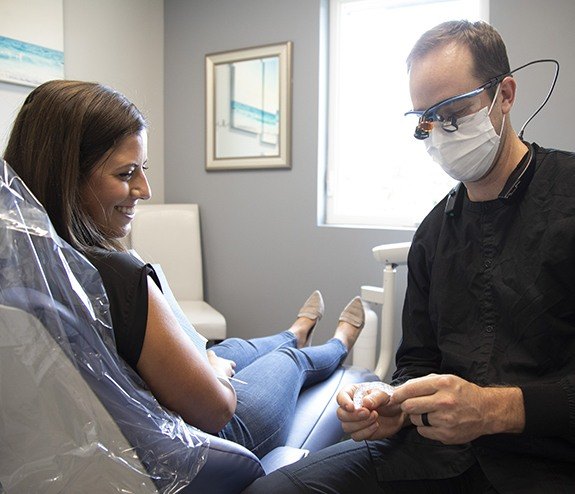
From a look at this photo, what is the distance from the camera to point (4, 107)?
7.34 ft

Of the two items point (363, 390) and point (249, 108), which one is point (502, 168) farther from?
point (249, 108)

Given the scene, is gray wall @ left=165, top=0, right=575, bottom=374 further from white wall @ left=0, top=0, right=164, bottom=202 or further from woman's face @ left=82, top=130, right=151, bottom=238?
woman's face @ left=82, top=130, right=151, bottom=238

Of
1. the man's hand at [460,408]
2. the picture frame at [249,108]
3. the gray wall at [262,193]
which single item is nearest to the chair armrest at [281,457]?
the man's hand at [460,408]

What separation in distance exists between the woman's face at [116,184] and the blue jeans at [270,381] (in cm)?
50

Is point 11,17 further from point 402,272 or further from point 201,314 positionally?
point 402,272

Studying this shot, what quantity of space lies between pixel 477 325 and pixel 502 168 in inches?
13.5

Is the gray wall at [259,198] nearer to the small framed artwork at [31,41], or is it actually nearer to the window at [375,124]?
the window at [375,124]

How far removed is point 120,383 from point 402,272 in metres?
1.80

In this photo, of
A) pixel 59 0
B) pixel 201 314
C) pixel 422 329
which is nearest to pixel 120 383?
pixel 422 329

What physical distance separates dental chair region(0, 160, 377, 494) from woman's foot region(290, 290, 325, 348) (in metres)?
1.26

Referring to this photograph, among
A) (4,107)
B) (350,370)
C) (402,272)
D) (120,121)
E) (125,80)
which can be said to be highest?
(125,80)

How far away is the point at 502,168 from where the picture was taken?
109 centimetres

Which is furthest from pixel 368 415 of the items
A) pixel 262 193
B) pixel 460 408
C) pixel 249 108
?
pixel 249 108

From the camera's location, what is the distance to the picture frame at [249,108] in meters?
2.64
